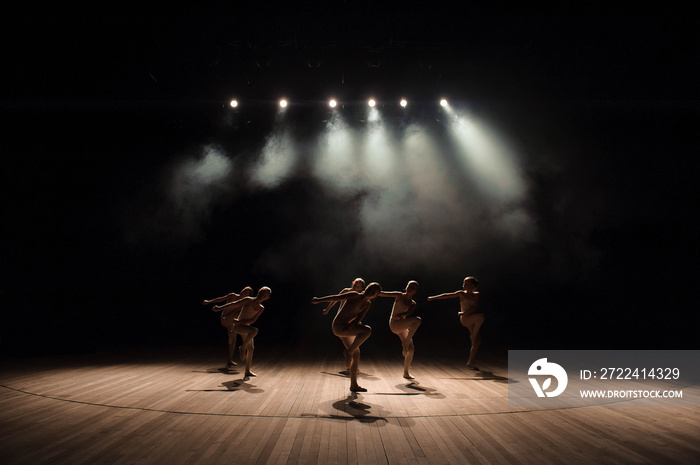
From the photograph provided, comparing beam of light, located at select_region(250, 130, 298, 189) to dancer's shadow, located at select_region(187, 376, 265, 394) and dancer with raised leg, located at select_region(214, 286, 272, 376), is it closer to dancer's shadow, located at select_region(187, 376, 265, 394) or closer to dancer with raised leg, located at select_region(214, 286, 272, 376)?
dancer with raised leg, located at select_region(214, 286, 272, 376)

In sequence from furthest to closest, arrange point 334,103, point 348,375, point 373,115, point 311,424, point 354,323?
point 373,115, point 334,103, point 348,375, point 354,323, point 311,424

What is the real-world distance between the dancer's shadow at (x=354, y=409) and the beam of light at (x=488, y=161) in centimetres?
A: 780

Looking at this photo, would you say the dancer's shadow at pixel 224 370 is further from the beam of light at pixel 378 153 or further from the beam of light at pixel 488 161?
the beam of light at pixel 488 161

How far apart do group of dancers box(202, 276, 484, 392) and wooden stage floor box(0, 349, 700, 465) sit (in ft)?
1.37

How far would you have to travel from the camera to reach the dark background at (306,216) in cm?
952

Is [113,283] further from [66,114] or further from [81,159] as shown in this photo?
[66,114]

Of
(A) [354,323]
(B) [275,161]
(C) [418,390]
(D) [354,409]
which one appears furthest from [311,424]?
(B) [275,161]

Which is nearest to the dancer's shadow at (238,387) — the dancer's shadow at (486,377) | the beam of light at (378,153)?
the dancer's shadow at (486,377)

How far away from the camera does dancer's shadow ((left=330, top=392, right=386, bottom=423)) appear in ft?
13.0

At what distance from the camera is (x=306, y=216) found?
11430 millimetres

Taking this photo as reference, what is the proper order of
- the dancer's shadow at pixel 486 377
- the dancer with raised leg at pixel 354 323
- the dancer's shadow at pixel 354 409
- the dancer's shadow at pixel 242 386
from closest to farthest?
1. the dancer's shadow at pixel 354 409
2. the dancer with raised leg at pixel 354 323
3. the dancer's shadow at pixel 242 386
4. the dancer's shadow at pixel 486 377

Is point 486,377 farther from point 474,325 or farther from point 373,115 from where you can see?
point 373,115

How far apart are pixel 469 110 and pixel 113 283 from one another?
9942mm

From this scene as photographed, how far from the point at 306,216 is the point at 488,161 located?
4899mm
